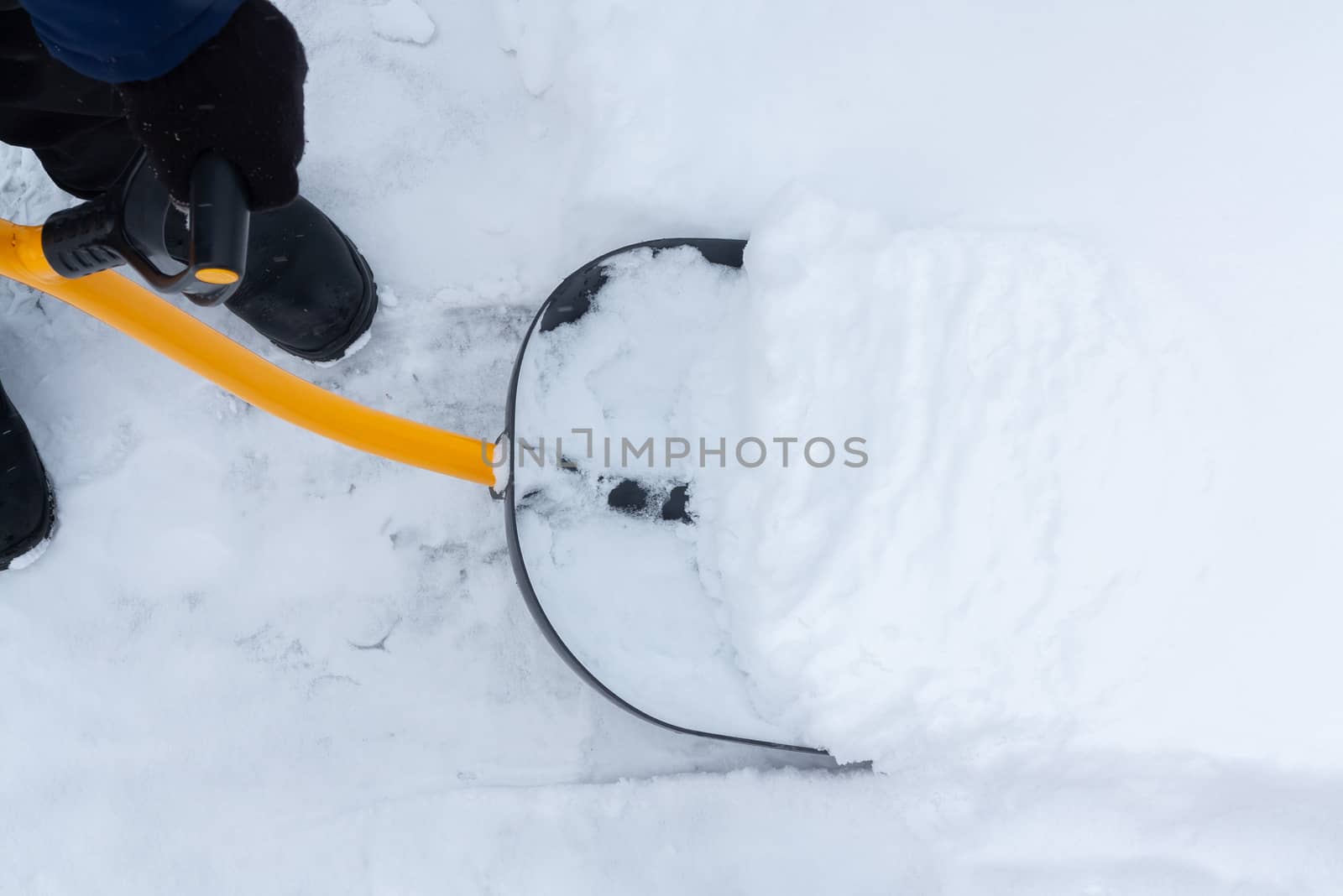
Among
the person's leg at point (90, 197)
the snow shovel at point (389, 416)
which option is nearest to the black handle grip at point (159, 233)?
the snow shovel at point (389, 416)

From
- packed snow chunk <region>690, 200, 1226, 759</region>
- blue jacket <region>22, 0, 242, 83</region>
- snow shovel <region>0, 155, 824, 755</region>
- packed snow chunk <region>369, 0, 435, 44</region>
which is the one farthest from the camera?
packed snow chunk <region>369, 0, 435, 44</region>

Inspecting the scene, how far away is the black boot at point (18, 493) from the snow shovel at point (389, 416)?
0.91 feet

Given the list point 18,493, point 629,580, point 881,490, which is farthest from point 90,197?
point 881,490

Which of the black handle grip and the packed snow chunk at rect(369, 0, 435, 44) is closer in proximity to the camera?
the black handle grip

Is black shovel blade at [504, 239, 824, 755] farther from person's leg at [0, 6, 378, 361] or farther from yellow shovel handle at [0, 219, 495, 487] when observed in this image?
person's leg at [0, 6, 378, 361]

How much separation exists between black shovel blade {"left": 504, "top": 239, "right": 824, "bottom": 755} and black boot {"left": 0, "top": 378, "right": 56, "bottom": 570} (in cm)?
65

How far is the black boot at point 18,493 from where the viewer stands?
3.16 ft

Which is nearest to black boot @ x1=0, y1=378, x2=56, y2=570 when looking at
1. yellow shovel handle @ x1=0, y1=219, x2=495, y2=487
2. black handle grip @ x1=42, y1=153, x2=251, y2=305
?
yellow shovel handle @ x1=0, y1=219, x2=495, y2=487

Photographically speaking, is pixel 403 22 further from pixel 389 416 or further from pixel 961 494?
pixel 961 494

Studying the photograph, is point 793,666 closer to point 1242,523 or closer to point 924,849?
point 924,849

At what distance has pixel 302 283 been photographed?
920 millimetres

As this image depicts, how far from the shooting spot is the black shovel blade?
88 cm

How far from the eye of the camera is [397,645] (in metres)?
1.03

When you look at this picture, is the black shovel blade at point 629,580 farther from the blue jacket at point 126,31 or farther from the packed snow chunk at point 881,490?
the blue jacket at point 126,31
